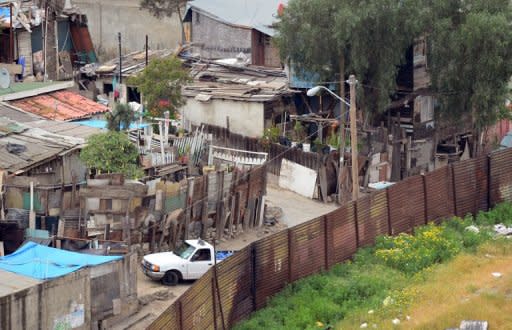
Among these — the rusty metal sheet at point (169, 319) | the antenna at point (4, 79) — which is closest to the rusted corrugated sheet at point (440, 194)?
the rusty metal sheet at point (169, 319)

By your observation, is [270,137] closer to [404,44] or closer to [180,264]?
[404,44]

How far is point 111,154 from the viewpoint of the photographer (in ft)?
87.8

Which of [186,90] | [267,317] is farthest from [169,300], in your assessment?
[186,90]

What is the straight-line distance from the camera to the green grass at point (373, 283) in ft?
62.7

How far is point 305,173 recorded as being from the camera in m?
34.8

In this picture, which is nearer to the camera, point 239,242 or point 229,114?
point 239,242

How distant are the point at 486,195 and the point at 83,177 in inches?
449

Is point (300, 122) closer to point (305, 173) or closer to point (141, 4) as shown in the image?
point (305, 173)

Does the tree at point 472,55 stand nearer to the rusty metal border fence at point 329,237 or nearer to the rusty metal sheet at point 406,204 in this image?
the rusty metal border fence at point 329,237

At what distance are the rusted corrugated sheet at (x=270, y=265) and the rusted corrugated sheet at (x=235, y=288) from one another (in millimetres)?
→ 239

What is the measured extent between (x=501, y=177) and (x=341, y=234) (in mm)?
6272

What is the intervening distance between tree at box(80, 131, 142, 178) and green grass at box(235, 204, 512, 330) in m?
7.71

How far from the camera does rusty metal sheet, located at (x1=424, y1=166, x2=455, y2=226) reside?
24797 millimetres

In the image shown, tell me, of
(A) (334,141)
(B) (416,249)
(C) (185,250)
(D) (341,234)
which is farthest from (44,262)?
(A) (334,141)
